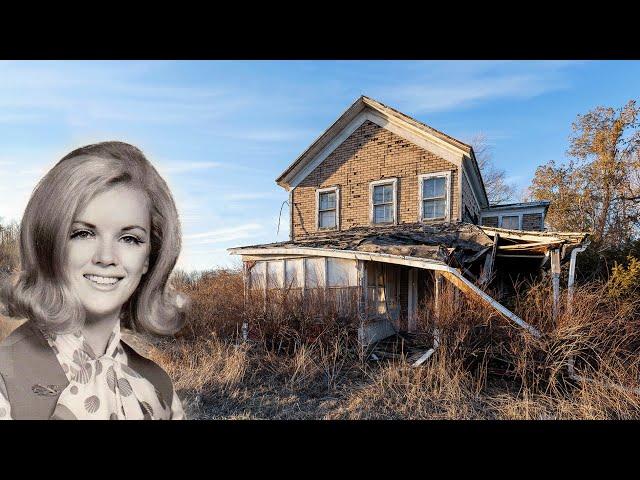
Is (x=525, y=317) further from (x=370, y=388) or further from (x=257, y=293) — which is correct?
(x=257, y=293)

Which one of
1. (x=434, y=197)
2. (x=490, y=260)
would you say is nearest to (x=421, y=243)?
(x=490, y=260)

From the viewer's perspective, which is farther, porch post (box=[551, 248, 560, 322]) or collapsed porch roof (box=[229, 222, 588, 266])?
collapsed porch roof (box=[229, 222, 588, 266])

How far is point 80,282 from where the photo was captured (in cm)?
245

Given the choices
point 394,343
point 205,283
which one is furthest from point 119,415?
point 394,343

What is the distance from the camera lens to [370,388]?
4.42 meters

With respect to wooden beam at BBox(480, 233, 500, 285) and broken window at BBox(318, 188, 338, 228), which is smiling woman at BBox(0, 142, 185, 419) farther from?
broken window at BBox(318, 188, 338, 228)

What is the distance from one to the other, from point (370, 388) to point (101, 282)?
126 inches

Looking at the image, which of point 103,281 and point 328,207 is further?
point 328,207

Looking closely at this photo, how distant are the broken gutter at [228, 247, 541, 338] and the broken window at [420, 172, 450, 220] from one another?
9.93 ft

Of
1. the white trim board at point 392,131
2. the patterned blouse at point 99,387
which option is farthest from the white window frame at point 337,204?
the patterned blouse at point 99,387

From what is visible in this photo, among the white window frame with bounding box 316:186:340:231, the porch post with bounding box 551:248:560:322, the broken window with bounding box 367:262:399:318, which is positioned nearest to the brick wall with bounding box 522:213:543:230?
the porch post with bounding box 551:248:560:322

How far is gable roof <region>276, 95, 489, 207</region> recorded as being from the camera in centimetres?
780

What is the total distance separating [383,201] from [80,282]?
708cm

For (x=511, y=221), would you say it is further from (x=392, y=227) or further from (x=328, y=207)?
(x=328, y=207)
